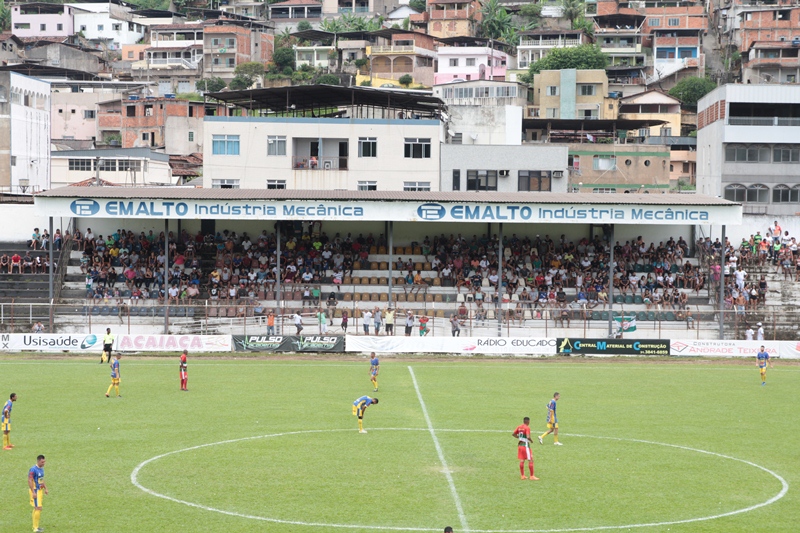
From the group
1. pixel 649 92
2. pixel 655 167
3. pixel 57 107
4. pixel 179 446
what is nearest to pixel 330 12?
pixel 57 107

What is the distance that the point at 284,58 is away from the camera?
148500mm

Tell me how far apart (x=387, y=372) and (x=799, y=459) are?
20294 millimetres

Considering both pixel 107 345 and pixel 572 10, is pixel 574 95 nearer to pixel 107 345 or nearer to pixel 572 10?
pixel 572 10

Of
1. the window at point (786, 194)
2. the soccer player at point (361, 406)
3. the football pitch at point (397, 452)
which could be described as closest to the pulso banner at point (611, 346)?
the football pitch at point (397, 452)

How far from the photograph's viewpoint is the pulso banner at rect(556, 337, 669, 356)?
50.0m

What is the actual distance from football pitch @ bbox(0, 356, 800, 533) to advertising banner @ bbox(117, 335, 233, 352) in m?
5.19

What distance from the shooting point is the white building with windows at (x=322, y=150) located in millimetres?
66062

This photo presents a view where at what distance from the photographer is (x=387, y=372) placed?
43.4 metres

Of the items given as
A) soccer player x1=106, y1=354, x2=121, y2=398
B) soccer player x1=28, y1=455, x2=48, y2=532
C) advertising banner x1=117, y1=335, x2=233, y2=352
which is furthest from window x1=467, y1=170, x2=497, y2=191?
soccer player x1=28, y1=455, x2=48, y2=532

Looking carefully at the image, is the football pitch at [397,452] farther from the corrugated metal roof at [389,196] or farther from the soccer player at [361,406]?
the corrugated metal roof at [389,196]

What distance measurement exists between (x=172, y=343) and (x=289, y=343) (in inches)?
232

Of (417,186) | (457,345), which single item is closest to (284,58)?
(417,186)

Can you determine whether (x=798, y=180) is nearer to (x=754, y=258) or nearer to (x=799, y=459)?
(x=754, y=258)

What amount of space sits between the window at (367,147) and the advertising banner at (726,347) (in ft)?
84.1
